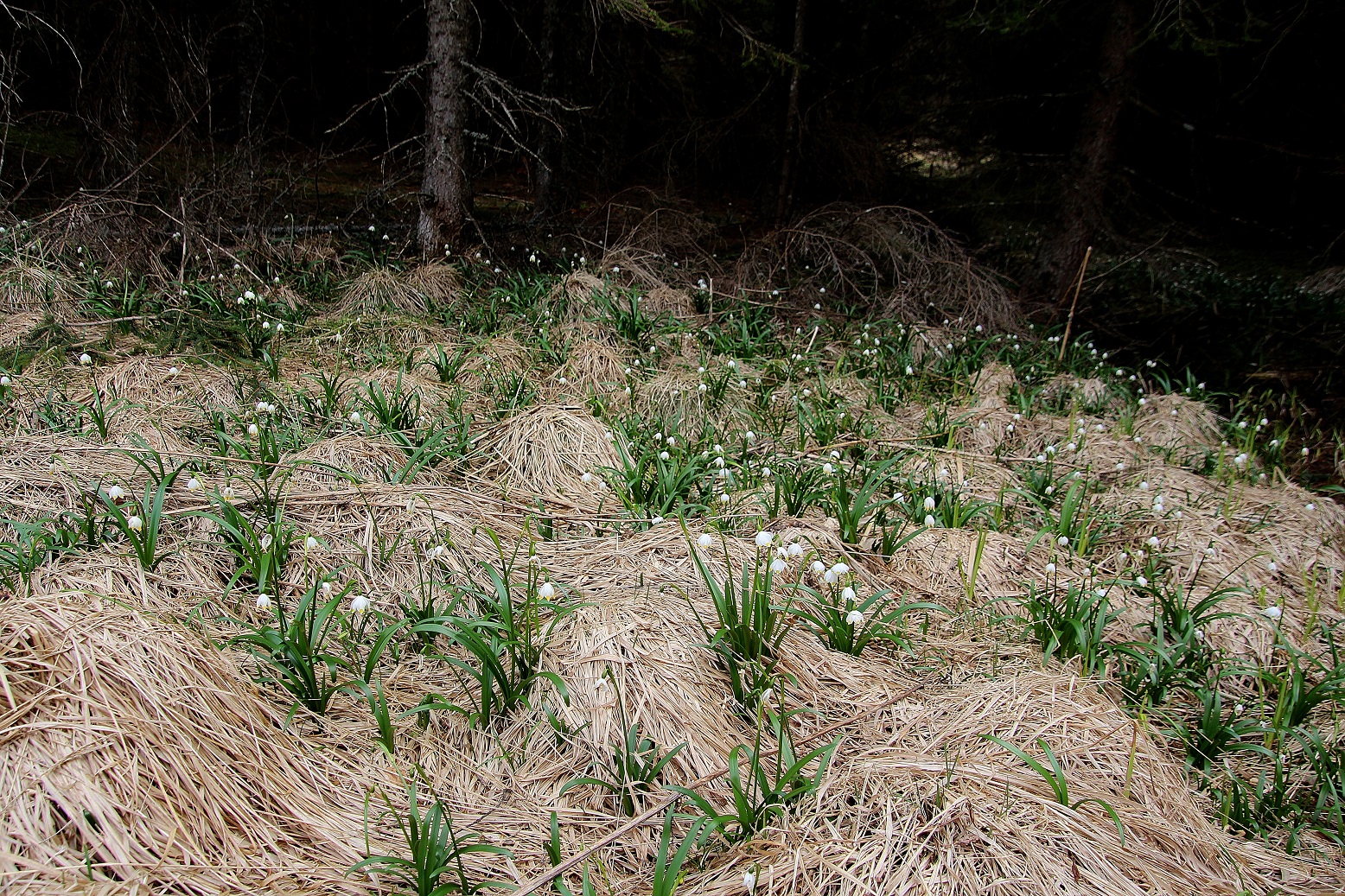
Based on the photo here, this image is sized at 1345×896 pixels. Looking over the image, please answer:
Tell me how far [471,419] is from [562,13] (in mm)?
5948

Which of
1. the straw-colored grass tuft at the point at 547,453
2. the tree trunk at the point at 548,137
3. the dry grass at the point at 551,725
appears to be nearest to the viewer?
the dry grass at the point at 551,725

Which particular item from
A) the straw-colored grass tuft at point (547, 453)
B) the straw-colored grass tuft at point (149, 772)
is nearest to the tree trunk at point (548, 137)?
the straw-colored grass tuft at point (547, 453)

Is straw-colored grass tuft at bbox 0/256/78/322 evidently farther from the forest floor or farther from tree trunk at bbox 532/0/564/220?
tree trunk at bbox 532/0/564/220

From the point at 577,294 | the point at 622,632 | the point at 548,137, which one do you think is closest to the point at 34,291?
the point at 577,294

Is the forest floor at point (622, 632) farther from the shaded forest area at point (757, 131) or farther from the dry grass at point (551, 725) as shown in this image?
the shaded forest area at point (757, 131)

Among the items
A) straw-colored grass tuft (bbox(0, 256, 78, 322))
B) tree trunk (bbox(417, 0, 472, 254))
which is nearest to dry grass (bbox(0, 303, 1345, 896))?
straw-colored grass tuft (bbox(0, 256, 78, 322))

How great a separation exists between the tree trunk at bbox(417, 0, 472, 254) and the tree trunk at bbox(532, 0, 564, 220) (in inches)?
30.0

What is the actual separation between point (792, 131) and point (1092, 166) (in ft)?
9.18

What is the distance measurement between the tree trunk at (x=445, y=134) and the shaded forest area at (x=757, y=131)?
0.03m

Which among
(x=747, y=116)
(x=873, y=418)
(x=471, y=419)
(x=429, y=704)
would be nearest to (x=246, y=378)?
(x=471, y=419)

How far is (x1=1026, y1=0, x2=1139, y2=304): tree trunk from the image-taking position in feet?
21.3

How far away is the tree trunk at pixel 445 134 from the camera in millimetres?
6031

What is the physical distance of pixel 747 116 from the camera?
935cm

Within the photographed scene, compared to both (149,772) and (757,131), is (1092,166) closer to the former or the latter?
(757,131)
